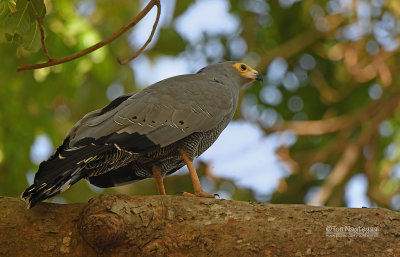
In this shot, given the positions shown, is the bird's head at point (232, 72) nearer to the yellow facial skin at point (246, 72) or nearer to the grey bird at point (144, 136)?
the yellow facial skin at point (246, 72)

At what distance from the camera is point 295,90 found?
1005 centimetres

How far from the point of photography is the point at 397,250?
379cm

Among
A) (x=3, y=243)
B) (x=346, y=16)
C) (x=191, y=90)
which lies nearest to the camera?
(x=3, y=243)

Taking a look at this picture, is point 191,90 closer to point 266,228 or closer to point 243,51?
point 266,228

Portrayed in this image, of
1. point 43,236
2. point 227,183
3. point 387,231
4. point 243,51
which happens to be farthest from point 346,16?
point 43,236

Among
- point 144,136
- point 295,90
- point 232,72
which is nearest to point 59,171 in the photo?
point 144,136

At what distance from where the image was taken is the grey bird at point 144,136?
424 cm

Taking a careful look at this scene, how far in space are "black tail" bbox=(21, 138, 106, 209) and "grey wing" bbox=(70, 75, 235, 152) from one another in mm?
109

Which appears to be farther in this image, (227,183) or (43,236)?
(227,183)

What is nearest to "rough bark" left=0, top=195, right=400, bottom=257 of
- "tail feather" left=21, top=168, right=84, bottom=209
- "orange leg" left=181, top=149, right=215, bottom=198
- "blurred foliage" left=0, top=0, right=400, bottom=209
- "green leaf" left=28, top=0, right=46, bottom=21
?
"tail feather" left=21, top=168, right=84, bottom=209

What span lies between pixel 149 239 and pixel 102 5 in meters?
8.10

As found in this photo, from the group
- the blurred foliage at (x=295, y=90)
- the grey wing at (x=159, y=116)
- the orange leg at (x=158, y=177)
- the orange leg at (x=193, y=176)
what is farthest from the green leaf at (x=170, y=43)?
the orange leg at (x=193, y=176)

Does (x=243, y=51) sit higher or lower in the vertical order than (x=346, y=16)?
lower

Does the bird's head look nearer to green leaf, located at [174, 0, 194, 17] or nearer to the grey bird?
the grey bird
